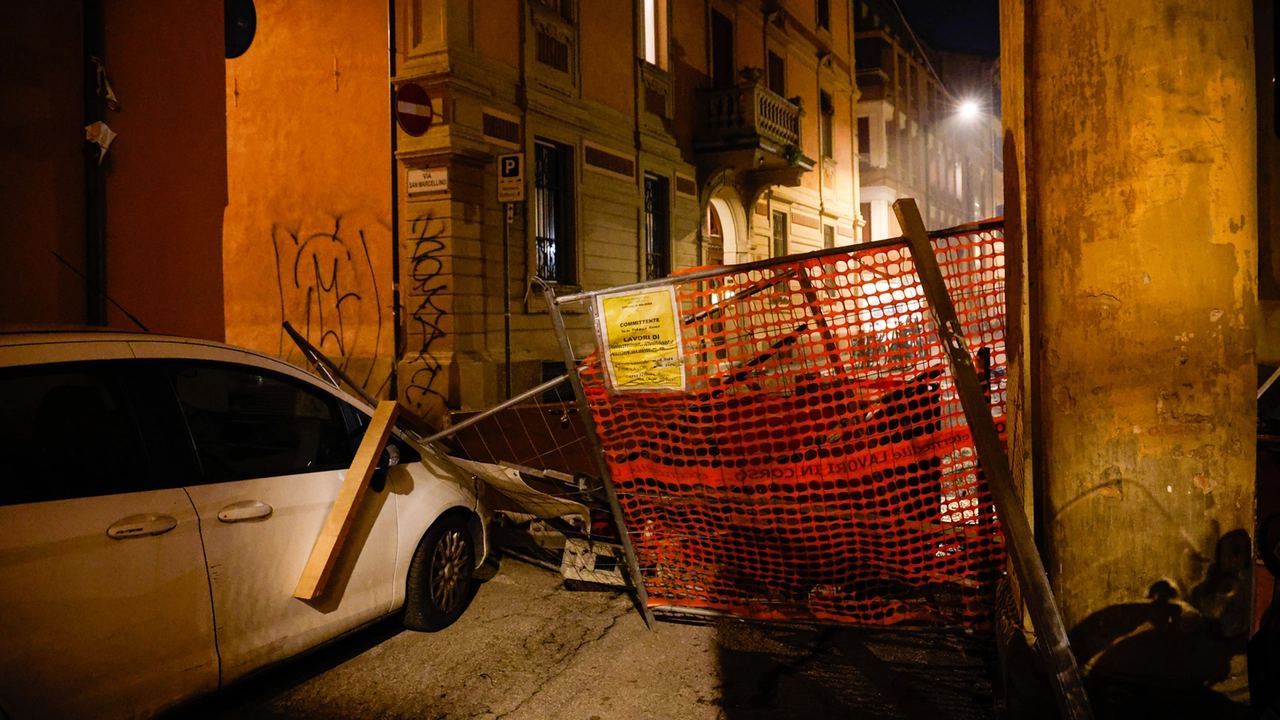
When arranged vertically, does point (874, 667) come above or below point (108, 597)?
below

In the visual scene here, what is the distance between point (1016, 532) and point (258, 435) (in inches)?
141

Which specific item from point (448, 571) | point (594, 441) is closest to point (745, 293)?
point (594, 441)

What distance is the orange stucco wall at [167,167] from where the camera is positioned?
8125 millimetres

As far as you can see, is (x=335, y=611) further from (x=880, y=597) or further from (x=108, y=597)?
(x=880, y=597)

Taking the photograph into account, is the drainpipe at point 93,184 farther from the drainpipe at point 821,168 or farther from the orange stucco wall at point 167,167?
the drainpipe at point 821,168

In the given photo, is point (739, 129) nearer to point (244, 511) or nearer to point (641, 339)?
point (641, 339)

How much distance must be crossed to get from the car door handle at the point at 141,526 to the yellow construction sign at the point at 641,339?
2035 millimetres

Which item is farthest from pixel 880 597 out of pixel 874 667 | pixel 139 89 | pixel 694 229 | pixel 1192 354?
pixel 694 229

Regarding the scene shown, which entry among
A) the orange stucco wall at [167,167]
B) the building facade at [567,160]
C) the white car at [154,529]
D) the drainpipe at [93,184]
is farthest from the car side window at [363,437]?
the building facade at [567,160]

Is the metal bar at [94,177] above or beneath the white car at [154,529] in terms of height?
above

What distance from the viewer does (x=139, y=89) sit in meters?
8.27

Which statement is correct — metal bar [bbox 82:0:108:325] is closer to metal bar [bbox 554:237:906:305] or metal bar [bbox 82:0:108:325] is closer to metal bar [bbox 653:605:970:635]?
metal bar [bbox 554:237:906:305]

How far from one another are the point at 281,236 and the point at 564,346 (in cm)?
1166

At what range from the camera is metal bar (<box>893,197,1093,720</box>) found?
7.52ft
